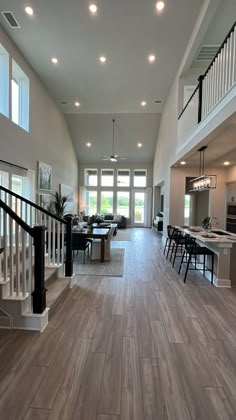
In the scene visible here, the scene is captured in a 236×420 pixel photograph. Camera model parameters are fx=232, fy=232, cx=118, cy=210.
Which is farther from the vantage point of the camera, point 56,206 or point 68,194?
point 68,194

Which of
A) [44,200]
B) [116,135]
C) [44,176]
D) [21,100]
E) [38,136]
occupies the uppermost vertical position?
[116,135]

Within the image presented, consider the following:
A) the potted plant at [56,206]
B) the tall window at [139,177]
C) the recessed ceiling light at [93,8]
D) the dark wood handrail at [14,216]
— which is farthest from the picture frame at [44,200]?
the tall window at [139,177]

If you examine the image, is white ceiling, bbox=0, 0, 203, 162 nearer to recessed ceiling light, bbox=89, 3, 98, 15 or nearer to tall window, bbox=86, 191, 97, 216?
recessed ceiling light, bbox=89, 3, 98, 15

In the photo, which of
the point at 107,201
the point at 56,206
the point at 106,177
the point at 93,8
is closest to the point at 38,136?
the point at 56,206

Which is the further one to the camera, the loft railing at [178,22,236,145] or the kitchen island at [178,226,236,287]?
the kitchen island at [178,226,236,287]

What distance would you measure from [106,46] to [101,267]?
527cm

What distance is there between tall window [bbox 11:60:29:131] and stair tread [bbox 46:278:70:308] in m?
4.42

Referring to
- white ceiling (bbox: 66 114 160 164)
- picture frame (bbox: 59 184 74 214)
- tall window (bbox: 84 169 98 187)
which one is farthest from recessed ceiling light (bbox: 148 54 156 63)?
tall window (bbox: 84 169 98 187)

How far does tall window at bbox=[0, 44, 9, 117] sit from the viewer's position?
5086 mm

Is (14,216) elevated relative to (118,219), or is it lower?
elevated

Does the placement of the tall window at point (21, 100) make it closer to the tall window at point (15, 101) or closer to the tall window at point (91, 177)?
the tall window at point (15, 101)

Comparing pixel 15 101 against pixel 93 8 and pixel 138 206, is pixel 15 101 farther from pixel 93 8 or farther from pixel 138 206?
pixel 138 206

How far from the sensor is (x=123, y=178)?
13.8m

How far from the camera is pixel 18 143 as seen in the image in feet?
19.0
